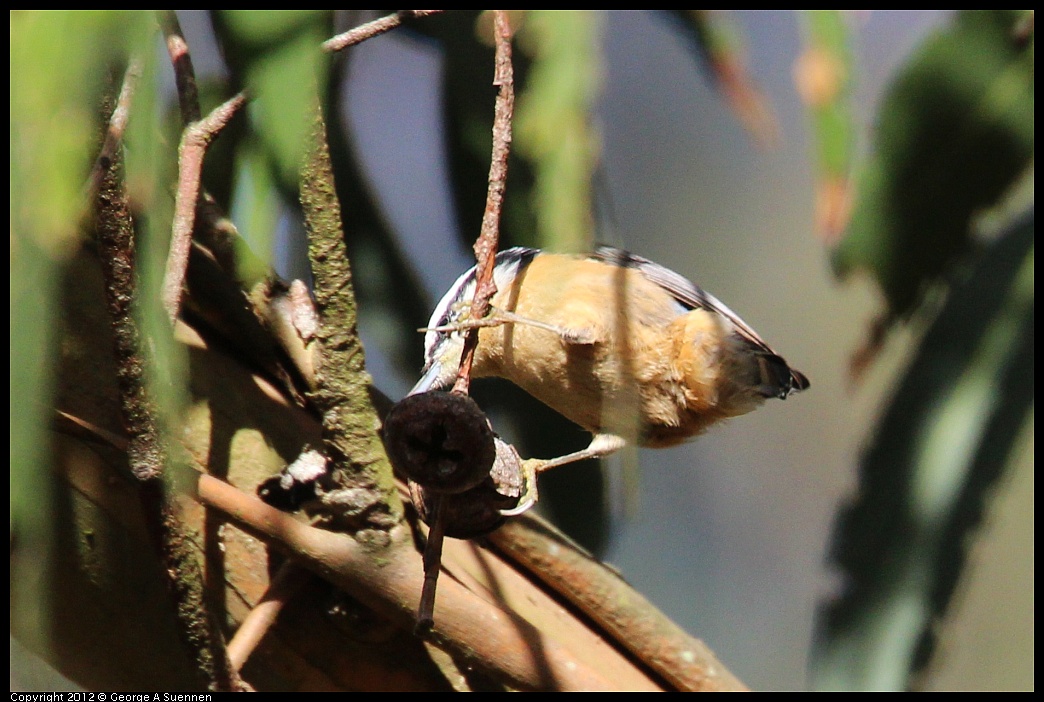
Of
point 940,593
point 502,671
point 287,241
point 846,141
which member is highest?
point 846,141

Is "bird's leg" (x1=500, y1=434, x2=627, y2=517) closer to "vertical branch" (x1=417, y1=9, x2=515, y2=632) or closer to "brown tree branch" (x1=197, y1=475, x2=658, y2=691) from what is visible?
"brown tree branch" (x1=197, y1=475, x2=658, y2=691)

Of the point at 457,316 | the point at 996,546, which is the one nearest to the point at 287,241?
the point at 457,316

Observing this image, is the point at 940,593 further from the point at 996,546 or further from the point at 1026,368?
the point at 996,546

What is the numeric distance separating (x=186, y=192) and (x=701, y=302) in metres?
1.02

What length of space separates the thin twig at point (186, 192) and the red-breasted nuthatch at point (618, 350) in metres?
0.58

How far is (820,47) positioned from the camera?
75 centimetres

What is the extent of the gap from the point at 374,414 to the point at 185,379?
0.92 ft

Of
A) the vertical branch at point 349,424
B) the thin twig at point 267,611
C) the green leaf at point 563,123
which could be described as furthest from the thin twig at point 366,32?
the thin twig at point 267,611

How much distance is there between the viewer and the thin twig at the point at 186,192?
1228 mm

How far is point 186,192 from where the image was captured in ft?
4.11

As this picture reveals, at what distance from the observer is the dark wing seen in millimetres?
1815

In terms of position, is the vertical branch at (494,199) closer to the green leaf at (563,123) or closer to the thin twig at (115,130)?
the green leaf at (563,123)

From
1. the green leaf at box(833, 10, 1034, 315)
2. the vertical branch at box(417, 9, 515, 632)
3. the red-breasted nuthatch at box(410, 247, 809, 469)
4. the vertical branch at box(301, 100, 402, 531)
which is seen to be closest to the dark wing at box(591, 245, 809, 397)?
the red-breasted nuthatch at box(410, 247, 809, 469)

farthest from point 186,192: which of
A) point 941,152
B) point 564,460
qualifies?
point 941,152
